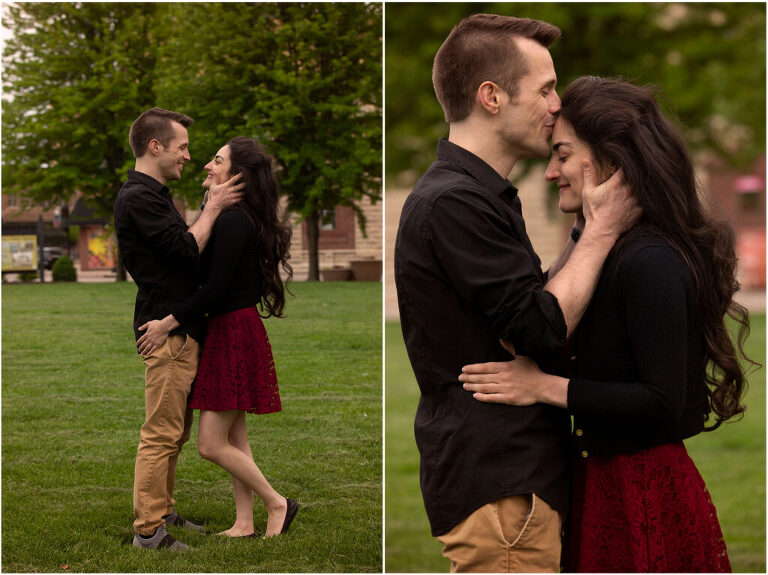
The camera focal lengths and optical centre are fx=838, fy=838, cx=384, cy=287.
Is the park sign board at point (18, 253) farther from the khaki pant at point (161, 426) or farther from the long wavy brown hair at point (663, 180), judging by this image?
the long wavy brown hair at point (663, 180)

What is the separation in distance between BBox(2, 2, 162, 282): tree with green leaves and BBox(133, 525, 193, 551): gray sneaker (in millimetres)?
1456

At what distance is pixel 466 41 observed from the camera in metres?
2.20

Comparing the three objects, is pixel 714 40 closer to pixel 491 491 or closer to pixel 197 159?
pixel 197 159

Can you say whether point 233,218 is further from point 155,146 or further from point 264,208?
point 155,146

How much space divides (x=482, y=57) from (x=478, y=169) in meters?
0.30

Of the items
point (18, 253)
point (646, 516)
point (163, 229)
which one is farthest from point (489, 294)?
point (18, 253)

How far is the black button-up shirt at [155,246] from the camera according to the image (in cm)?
342

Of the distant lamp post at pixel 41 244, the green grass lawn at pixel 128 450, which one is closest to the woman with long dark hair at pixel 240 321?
the green grass lawn at pixel 128 450

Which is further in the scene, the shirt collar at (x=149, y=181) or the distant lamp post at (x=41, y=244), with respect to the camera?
the distant lamp post at (x=41, y=244)

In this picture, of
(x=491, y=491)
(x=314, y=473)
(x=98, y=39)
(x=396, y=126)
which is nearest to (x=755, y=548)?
(x=314, y=473)

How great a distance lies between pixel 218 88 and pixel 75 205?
0.98 metres

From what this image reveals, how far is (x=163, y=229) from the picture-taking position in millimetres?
3426

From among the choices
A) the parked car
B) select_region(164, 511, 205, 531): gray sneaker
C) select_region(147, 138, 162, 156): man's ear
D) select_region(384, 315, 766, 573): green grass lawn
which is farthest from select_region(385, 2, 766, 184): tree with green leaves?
select_region(164, 511, 205, 531): gray sneaker

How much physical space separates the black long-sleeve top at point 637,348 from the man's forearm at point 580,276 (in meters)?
0.06
